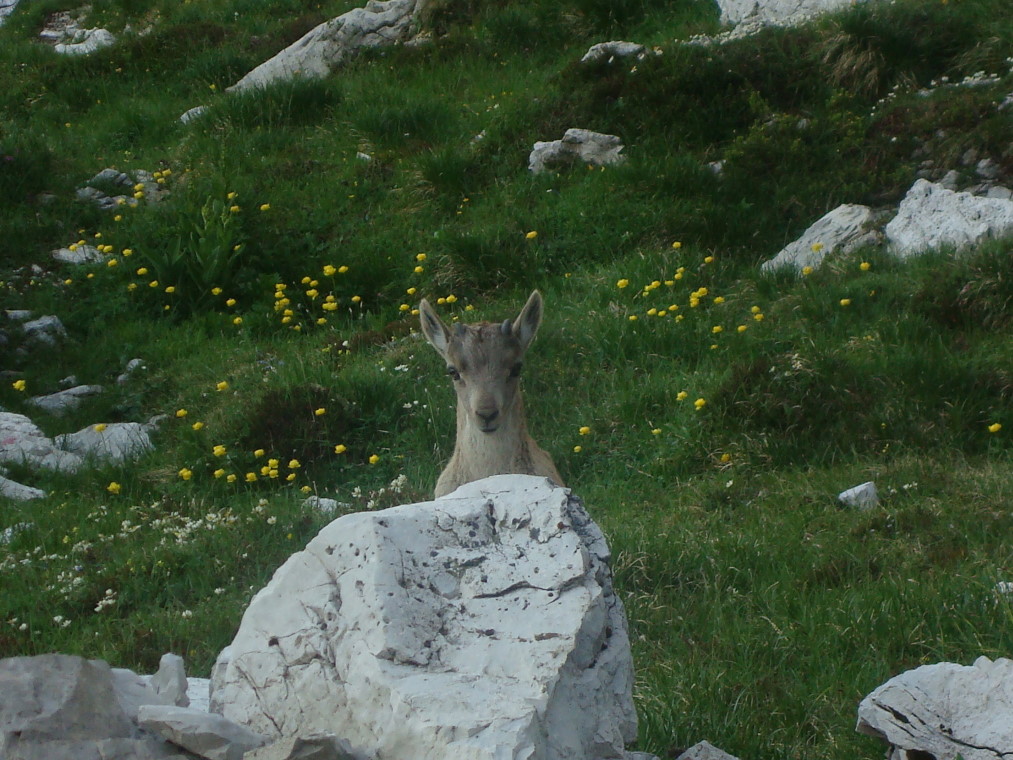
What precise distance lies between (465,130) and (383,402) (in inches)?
198

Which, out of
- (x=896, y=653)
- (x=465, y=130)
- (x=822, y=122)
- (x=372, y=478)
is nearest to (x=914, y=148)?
(x=822, y=122)

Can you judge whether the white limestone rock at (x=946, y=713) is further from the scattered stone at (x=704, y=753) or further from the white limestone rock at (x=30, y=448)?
the white limestone rock at (x=30, y=448)

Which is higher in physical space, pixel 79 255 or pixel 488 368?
pixel 488 368

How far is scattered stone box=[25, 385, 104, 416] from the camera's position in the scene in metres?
10.4

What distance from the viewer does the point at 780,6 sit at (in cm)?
1419

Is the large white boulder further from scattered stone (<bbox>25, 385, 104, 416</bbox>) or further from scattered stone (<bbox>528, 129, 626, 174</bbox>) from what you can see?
scattered stone (<bbox>528, 129, 626, 174</bbox>)

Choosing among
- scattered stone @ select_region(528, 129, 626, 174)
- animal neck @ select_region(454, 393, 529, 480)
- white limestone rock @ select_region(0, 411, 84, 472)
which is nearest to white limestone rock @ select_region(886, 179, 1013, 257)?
scattered stone @ select_region(528, 129, 626, 174)

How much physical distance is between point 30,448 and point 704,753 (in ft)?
22.4

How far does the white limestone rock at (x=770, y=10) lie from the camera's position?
1385 centimetres

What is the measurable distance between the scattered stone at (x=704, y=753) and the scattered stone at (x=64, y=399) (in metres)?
7.44

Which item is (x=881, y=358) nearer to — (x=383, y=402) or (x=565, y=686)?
(x=383, y=402)

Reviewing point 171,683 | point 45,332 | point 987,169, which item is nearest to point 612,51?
point 987,169

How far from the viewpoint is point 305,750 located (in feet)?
11.1

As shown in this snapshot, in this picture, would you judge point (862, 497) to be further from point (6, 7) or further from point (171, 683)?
point (6, 7)
